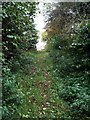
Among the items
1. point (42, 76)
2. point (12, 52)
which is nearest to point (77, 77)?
point (42, 76)

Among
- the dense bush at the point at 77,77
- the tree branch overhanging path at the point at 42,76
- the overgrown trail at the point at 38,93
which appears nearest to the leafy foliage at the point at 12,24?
the tree branch overhanging path at the point at 42,76

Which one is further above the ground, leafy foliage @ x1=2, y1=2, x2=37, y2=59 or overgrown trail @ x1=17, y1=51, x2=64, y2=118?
leafy foliage @ x1=2, y1=2, x2=37, y2=59

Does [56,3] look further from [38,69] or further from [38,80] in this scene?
[38,80]

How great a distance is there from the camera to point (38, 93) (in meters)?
6.66

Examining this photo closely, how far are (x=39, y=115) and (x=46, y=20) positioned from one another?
11137 millimetres

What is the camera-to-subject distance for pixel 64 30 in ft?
44.3

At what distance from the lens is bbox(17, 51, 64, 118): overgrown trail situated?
541 centimetres

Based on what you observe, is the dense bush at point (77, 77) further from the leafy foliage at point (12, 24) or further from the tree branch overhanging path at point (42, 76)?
the leafy foliage at point (12, 24)

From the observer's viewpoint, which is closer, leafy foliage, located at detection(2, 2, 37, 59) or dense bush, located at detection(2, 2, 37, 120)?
dense bush, located at detection(2, 2, 37, 120)

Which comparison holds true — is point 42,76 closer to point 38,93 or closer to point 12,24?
point 38,93

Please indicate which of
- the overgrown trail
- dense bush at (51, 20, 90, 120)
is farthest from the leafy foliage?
dense bush at (51, 20, 90, 120)

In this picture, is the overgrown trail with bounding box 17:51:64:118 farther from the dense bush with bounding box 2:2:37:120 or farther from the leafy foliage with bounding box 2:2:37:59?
the leafy foliage with bounding box 2:2:37:59

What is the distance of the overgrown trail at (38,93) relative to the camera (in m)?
5.41

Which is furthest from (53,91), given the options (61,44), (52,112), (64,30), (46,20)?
(46,20)
